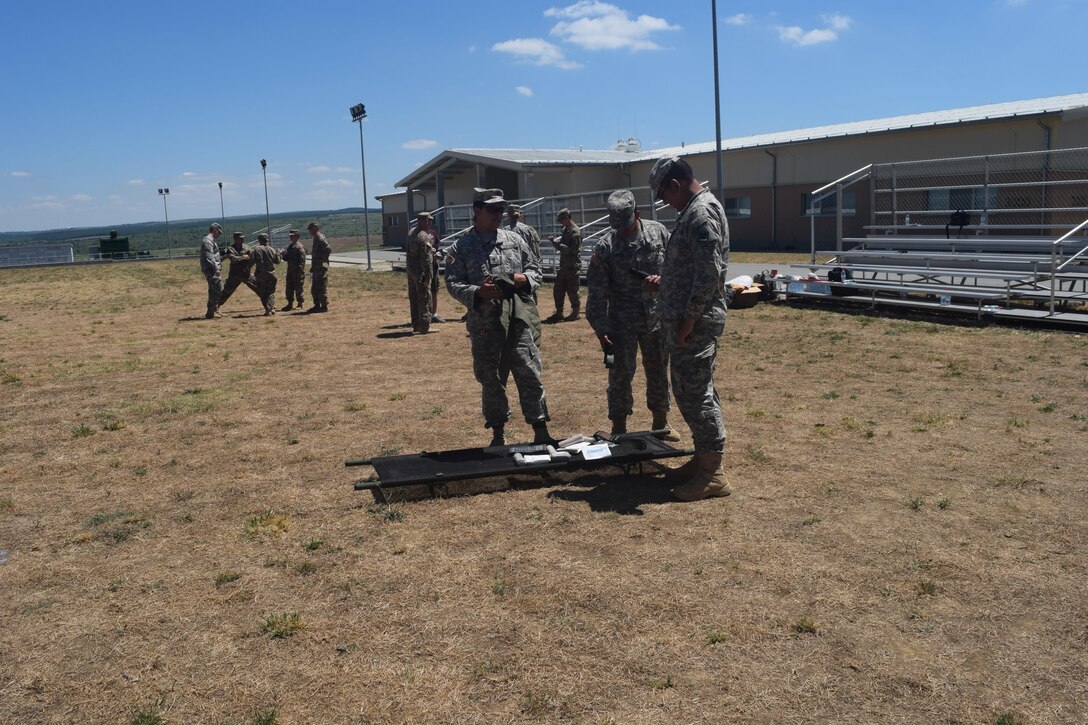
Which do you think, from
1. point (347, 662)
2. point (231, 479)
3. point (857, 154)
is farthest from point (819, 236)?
point (347, 662)

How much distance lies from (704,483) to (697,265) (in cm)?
141

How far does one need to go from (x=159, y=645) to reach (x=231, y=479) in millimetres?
2806

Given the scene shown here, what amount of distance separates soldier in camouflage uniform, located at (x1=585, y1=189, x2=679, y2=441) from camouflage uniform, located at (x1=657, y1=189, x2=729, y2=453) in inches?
40.5

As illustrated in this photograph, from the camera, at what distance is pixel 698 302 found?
541 centimetres

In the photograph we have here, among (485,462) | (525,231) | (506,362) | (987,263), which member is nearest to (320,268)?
(525,231)

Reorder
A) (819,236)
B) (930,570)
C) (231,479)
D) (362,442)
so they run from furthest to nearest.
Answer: (819,236) < (362,442) < (231,479) < (930,570)

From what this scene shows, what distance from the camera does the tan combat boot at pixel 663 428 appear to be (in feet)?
23.5

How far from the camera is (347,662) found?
388cm

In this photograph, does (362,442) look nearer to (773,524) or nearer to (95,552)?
(95,552)

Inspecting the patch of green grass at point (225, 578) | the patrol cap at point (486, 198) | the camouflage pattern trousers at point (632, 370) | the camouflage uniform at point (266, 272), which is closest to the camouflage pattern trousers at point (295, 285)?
the camouflage uniform at point (266, 272)

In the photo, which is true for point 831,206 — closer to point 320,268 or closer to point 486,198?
point 320,268

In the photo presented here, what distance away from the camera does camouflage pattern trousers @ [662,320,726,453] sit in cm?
559

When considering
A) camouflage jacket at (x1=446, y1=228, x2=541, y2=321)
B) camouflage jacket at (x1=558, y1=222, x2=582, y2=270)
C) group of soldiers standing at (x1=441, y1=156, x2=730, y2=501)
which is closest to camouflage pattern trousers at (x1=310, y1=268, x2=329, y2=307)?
camouflage jacket at (x1=558, y1=222, x2=582, y2=270)

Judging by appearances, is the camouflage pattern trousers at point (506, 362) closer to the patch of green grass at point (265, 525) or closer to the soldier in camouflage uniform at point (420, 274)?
the patch of green grass at point (265, 525)
